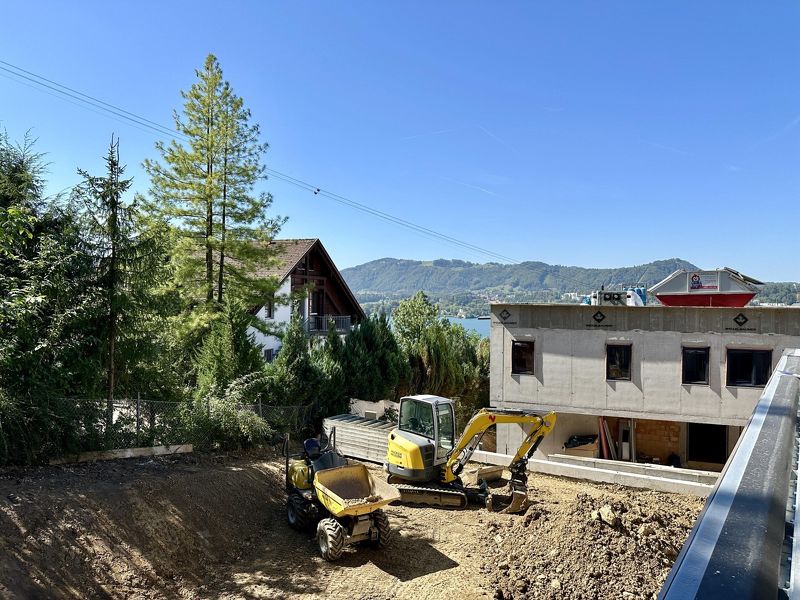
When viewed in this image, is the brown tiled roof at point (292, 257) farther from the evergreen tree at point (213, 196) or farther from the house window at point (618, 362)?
the house window at point (618, 362)

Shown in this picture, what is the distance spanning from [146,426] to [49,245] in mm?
5312

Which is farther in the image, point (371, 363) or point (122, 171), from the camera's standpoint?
point (371, 363)

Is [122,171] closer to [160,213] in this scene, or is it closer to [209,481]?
[160,213]

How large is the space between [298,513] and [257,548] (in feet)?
3.52

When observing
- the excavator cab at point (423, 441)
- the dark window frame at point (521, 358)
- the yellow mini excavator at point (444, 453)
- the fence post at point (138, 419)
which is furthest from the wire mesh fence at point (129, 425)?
the dark window frame at point (521, 358)

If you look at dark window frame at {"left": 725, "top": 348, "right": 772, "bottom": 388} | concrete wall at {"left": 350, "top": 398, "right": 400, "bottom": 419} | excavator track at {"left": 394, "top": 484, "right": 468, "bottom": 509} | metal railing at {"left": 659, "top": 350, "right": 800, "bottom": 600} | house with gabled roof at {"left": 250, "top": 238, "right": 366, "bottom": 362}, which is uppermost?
house with gabled roof at {"left": 250, "top": 238, "right": 366, "bottom": 362}

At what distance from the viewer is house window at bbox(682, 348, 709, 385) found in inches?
779

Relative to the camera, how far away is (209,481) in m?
13.2

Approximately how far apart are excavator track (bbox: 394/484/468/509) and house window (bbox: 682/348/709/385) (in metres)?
10.9

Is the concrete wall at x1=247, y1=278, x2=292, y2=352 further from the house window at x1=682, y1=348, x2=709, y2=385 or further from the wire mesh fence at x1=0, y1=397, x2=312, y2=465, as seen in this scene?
the house window at x1=682, y1=348, x2=709, y2=385

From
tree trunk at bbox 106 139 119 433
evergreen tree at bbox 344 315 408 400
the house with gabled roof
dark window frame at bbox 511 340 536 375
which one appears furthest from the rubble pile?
the house with gabled roof

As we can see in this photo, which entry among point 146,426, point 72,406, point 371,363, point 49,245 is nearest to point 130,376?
point 146,426

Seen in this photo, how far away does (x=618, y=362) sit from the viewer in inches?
815

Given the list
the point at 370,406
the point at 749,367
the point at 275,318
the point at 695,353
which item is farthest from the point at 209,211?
the point at 749,367
